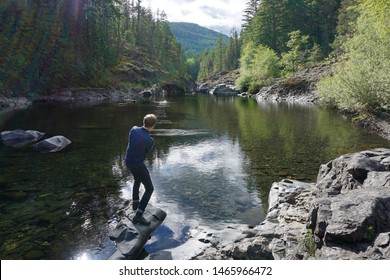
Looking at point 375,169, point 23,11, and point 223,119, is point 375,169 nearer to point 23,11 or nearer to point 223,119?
point 223,119

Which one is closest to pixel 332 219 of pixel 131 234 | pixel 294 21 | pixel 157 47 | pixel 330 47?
pixel 131 234

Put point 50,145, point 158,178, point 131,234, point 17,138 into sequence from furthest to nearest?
1. point 17,138
2. point 50,145
3. point 158,178
4. point 131,234

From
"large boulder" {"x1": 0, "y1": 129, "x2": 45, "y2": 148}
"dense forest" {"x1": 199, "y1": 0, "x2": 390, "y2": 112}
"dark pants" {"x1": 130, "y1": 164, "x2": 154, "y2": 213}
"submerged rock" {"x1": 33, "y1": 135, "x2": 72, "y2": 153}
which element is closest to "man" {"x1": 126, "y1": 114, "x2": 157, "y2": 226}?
"dark pants" {"x1": 130, "y1": 164, "x2": 154, "y2": 213}

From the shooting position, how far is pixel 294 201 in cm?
1285

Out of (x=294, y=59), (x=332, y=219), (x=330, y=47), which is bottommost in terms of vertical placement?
(x=332, y=219)

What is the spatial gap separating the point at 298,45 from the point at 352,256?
96.2 metres

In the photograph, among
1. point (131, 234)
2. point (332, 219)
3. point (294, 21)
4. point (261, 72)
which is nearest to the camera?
point (332, 219)

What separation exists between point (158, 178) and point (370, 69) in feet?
84.9

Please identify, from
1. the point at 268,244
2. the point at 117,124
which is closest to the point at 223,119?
the point at 117,124

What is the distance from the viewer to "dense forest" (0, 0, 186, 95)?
58594 millimetres

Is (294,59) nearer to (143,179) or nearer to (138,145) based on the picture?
(143,179)

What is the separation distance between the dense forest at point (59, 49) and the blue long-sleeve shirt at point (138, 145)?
169 feet

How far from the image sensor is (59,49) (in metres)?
72.8

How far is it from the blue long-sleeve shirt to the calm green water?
2606 millimetres
